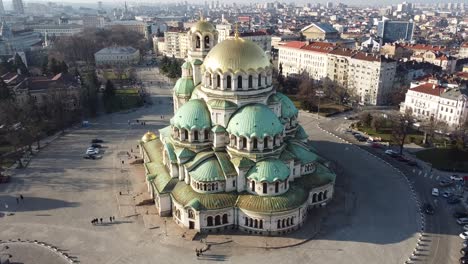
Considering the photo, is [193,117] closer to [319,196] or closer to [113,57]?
[319,196]

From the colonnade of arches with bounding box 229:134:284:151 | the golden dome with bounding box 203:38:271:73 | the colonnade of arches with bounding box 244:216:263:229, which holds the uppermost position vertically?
the golden dome with bounding box 203:38:271:73

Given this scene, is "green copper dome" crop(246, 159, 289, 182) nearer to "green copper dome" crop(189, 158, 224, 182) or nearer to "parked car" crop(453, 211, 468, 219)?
"green copper dome" crop(189, 158, 224, 182)

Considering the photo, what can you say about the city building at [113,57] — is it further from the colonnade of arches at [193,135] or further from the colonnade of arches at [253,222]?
the colonnade of arches at [253,222]

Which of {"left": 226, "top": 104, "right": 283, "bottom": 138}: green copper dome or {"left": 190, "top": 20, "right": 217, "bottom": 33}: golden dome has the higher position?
{"left": 190, "top": 20, "right": 217, "bottom": 33}: golden dome

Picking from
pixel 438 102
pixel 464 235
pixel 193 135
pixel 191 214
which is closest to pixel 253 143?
pixel 193 135

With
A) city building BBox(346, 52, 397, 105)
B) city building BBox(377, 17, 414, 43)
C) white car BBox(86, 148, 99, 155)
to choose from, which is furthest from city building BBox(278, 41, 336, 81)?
city building BBox(377, 17, 414, 43)

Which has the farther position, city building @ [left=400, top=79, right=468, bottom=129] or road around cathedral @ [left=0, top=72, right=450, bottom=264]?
city building @ [left=400, top=79, right=468, bottom=129]
